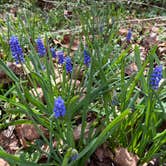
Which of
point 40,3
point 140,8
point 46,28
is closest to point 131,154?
point 46,28

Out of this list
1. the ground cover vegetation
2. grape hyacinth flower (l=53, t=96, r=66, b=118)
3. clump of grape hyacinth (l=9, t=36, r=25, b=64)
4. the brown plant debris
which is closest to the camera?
grape hyacinth flower (l=53, t=96, r=66, b=118)

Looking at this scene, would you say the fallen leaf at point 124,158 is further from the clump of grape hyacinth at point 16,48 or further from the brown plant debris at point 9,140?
the clump of grape hyacinth at point 16,48

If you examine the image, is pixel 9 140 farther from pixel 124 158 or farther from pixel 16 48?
pixel 124 158

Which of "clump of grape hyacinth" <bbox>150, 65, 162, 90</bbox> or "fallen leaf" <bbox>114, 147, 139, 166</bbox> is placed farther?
"fallen leaf" <bbox>114, 147, 139, 166</bbox>

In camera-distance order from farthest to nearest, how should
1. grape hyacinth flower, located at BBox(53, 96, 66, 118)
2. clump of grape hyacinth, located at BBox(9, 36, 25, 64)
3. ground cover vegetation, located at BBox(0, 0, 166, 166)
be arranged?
clump of grape hyacinth, located at BBox(9, 36, 25, 64), ground cover vegetation, located at BBox(0, 0, 166, 166), grape hyacinth flower, located at BBox(53, 96, 66, 118)

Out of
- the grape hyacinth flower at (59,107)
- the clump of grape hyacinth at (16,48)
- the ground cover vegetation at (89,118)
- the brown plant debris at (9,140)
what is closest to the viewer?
the grape hyacinth flower at (59,107)

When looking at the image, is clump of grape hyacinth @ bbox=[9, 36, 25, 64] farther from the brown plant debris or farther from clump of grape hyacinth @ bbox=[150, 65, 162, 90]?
clump of grape hyacinth @ bbox=[150, 65, 162, 90]

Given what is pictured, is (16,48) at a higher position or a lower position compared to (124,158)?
higher

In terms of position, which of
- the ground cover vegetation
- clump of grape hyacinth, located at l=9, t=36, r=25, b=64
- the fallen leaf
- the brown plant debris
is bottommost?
the brown plant debris

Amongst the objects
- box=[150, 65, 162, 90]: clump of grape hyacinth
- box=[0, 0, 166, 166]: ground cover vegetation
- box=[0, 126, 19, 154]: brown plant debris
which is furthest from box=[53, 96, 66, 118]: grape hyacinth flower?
box=[0, 126, 19, 154]: brown plant debris

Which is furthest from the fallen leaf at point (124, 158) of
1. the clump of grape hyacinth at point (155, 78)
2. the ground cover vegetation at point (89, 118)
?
the clump of grape hyacinth at point (155, 78)

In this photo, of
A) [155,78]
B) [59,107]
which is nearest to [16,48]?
[59,107]

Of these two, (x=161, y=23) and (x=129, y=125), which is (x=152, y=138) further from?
(x=161, y=23)
